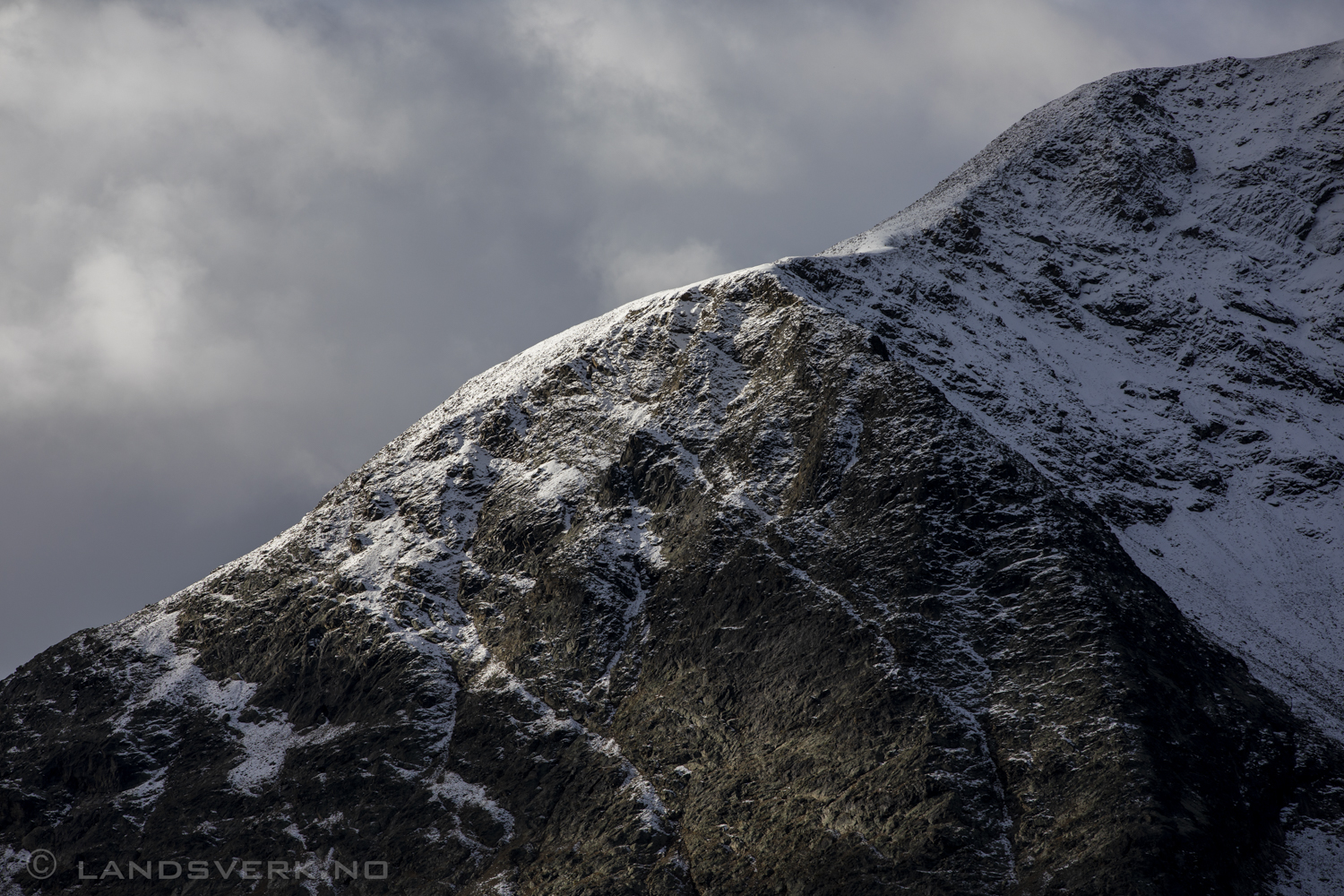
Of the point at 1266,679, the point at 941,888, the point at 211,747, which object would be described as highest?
the point at 211,747

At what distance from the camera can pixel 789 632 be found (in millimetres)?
59844

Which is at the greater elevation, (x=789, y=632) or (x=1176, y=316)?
(x=1176, y=316)

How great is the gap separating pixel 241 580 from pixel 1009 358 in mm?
68391

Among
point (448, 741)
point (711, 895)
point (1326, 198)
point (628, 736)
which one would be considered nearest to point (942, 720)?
point (711, 895)

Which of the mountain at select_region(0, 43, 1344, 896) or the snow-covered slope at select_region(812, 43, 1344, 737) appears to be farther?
the snow-covered slope at select_region(812, 43, 1344, 737)

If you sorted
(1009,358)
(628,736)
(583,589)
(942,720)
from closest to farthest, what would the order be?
1. (942,720)
2. (628,736)
3. (583,589)
4. (1009,358)

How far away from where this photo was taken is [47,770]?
68750 millimetres

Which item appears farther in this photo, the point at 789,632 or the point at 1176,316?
the point at 1176,316

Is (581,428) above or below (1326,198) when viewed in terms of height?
below

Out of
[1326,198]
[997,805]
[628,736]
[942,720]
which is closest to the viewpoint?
[997,805]

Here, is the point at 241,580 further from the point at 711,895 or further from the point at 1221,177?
the point at 1221,177

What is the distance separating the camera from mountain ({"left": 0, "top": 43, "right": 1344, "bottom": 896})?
50250 mm

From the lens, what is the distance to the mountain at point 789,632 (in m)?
50.2

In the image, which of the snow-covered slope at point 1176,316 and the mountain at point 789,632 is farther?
the snow-covered slope at point 1176,316
